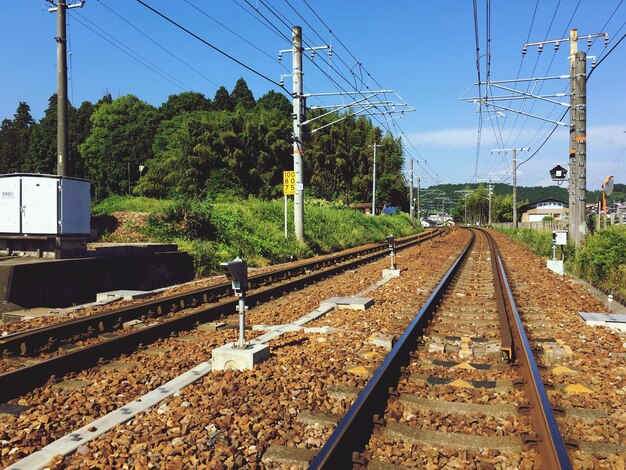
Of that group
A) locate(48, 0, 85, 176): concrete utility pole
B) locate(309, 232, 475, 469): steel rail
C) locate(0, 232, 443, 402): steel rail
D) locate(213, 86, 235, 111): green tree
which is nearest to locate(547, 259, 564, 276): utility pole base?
locate(0, 232, 443, 402): steel rail

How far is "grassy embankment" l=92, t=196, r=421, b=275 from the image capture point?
17.5 m

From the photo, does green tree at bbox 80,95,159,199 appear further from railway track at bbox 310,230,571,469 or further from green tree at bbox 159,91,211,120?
railway track at bbox 310,230,571,469

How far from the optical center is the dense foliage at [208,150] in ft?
168

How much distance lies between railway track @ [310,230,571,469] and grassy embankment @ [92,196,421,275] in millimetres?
10448

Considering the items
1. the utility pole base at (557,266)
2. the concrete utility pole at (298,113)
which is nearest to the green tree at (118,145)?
the concrete utility pole at (298,113)

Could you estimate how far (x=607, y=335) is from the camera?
789 centimetres

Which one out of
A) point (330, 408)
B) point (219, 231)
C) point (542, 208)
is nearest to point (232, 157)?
point (219, 231)

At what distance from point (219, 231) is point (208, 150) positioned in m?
32.6

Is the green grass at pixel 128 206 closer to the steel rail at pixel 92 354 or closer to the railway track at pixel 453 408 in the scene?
the steel rail at pixel 92 354

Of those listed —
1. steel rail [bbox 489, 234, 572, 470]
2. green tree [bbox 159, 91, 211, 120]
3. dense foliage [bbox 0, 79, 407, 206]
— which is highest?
green tree [bbox 159, 91, 211, 120]

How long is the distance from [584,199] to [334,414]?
58.7 feet

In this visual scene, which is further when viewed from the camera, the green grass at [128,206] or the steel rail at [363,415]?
the green grass at [128,206]

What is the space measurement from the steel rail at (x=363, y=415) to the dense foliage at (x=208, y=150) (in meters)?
42.0

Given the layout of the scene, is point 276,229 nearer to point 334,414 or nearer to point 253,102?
point 334,414
